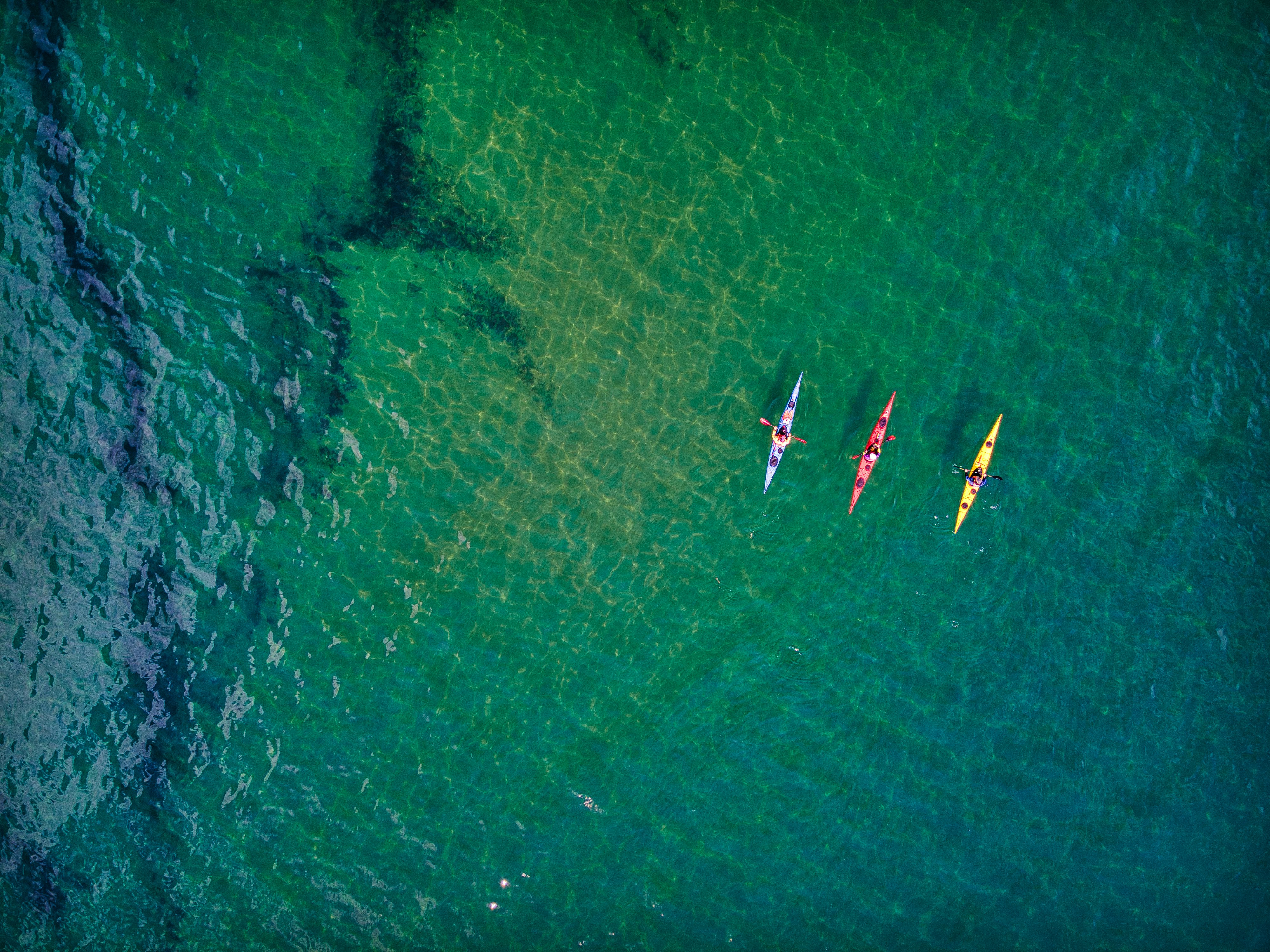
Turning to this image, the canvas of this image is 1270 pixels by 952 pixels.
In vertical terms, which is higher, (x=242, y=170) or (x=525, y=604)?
(x=242, y=170)

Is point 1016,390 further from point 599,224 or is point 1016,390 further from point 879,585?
point 599,224

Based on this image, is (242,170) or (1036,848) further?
(1036,848)

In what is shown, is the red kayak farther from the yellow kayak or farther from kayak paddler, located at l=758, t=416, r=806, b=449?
the yellow kayak

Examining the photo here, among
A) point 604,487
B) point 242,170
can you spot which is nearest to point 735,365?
point 604,487

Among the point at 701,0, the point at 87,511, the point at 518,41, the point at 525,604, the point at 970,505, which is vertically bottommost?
the point at 87,511

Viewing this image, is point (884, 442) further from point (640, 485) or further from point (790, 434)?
point (640, 485)

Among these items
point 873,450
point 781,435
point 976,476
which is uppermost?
point 976,476

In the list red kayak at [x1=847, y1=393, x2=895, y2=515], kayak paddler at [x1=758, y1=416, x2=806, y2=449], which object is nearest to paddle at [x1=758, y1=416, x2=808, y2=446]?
kayak paddler at [x1=758, y1=416, x2=806, y2=449]

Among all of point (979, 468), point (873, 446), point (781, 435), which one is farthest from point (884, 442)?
point (781, 435)
